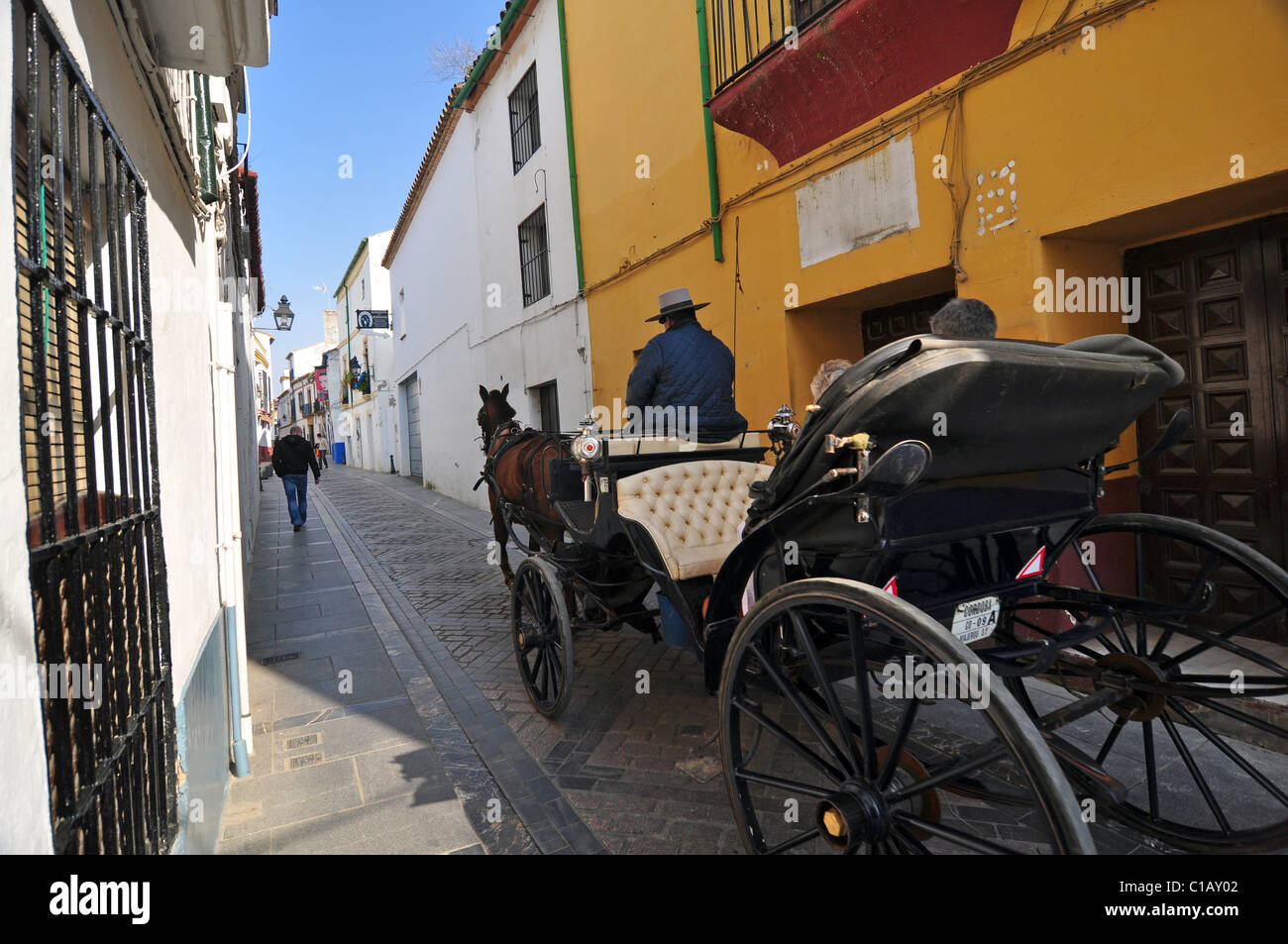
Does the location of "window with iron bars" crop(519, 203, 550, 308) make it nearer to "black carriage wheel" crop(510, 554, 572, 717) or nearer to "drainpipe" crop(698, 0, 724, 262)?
"drainpipe" crop(698, 0, 724, 262)

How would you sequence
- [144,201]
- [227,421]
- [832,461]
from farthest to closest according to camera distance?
[227,421] < [144,201] < [832,461]

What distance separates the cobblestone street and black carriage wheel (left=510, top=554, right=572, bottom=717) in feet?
0.48

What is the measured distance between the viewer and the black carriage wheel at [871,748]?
1.50m

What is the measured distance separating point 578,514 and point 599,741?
51.1 inches

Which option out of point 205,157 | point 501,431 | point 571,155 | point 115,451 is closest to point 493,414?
point 501,431

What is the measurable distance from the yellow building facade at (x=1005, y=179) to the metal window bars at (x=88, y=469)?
4.40 metres

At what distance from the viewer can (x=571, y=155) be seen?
994 cm

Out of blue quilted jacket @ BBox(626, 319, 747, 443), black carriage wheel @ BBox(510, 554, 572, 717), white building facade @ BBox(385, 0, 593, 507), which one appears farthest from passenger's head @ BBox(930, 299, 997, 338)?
white building facade @ BBox(385, 0, 593, 507)

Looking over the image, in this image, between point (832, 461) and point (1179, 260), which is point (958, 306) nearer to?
point (832, 461)

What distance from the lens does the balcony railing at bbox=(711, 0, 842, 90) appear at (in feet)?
18.3

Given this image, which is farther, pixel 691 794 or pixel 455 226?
pixel 455 226

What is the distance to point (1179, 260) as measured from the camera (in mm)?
4258

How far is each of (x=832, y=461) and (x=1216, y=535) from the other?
125cm
